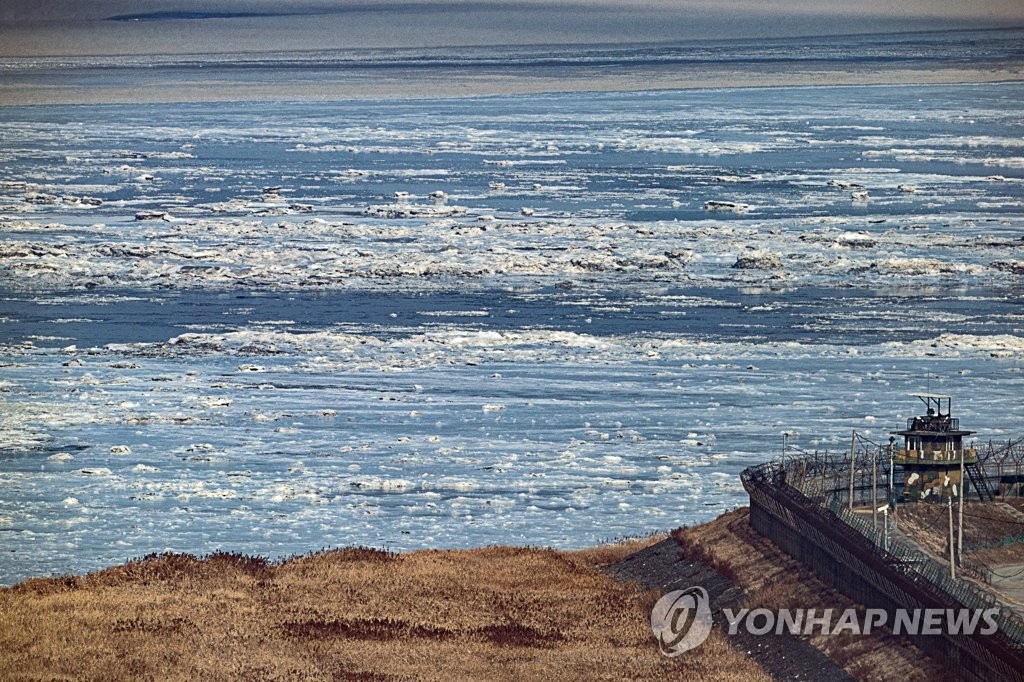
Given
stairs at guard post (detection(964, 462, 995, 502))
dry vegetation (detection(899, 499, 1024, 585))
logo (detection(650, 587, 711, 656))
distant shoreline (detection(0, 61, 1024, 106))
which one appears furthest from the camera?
distant shoreline (detection(0, 61, 1024, 106))

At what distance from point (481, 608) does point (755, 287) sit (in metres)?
23.2

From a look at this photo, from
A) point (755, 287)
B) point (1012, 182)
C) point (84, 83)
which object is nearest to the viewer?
point (755, 287)

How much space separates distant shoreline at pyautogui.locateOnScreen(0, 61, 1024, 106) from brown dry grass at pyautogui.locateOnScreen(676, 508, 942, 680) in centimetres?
8851

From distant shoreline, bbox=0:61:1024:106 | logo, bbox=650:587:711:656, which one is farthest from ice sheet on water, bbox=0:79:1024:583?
distant shoreline, bbox=0:61:1024:106

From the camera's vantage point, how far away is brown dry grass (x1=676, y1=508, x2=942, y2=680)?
19156 millimetres

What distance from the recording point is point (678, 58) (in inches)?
5276

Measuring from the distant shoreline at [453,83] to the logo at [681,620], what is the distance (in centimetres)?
9024

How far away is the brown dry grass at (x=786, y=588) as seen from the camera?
62.8 ft

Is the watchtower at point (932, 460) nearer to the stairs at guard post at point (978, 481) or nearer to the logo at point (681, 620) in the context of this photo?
the stairs at guard post at point (978, 481)

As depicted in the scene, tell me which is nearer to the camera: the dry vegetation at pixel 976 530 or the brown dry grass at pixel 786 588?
the brown dry grass at pixel 786 588

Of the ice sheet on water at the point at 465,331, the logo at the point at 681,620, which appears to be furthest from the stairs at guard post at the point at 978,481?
the logo at the point at 681,620

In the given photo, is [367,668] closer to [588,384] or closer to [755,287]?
[588,384]

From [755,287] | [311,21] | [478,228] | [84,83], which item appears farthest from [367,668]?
[311,21]

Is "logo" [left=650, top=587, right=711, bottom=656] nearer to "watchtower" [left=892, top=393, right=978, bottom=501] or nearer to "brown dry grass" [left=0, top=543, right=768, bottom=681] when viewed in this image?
"brown dry grass" [left=0, top=543, right=768, bottom=681]
